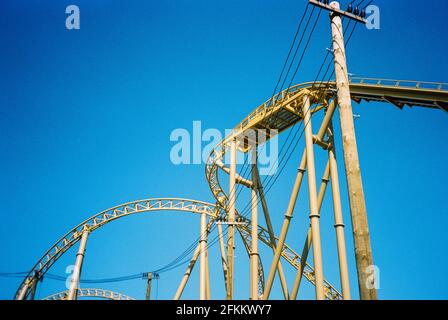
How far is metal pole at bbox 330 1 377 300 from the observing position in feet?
20.6

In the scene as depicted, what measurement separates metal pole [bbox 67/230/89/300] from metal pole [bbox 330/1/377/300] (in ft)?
76.1

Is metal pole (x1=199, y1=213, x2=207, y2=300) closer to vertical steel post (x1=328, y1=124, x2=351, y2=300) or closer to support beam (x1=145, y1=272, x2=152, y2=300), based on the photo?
support beam (x1=145, y1=272, x2=152, y2=300)

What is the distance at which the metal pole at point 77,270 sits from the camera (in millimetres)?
25686

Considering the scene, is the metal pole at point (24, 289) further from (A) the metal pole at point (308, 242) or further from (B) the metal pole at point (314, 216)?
(B) the metal pole at point (314, 216)

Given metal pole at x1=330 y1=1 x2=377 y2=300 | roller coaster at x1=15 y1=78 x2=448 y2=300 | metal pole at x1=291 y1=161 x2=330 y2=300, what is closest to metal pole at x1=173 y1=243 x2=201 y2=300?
roller coaster at x1=15 y1=78 x2=448 y2=300

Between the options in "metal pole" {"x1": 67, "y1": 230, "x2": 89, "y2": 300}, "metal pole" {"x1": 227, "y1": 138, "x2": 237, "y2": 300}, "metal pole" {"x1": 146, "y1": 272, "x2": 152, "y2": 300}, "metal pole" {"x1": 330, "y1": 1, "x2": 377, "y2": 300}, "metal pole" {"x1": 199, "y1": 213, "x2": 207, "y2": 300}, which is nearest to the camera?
"metal pole" {"x1": 330, "y1": 1, "x2": 377, "y2": 300}

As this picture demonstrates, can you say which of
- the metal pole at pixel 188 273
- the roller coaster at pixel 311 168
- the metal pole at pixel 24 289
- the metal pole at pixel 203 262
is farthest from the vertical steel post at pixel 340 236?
the metal pole at pixel 24 289

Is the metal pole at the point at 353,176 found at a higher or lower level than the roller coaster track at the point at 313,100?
lower

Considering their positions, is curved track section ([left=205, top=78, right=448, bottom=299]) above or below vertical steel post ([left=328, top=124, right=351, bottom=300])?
above

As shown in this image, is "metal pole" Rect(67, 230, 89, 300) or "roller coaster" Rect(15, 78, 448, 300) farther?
"metal pole" Rect(67, 230, 89, 300)

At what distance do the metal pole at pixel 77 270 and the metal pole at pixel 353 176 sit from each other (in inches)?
913

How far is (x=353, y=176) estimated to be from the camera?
7078mm

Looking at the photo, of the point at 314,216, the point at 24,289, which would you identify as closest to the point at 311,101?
the point at 314,216
